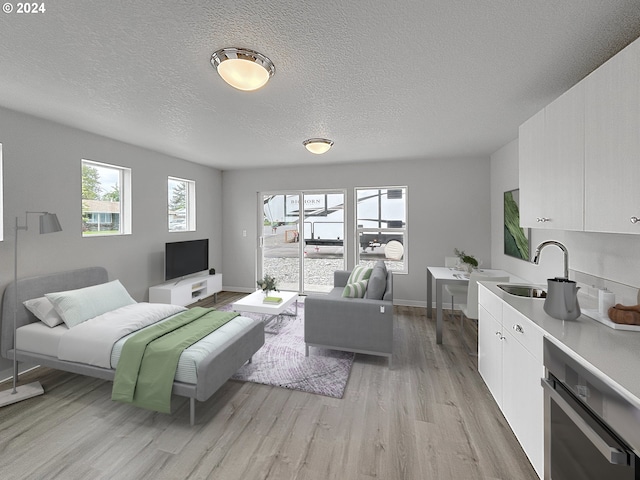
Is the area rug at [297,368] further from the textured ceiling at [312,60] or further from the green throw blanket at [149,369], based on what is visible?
the textured ceiling at [312,60]

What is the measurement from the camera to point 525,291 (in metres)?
2.33

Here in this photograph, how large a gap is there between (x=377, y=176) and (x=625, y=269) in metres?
3.59

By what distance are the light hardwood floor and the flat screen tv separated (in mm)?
Result: 1853

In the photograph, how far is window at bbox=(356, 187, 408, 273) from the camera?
5.04 meters

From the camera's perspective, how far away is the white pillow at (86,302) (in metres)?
2.57

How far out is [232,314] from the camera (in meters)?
2.99

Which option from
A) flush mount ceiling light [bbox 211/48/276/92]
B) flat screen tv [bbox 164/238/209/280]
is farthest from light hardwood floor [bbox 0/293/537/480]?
flush mount ceiling light [bbox 211/48/276/92]

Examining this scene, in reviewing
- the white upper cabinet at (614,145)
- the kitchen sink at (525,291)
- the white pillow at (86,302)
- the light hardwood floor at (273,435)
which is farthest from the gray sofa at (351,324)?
the white pillow at (86,302)

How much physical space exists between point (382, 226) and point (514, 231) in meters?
2.00

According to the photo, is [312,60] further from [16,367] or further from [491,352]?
[16,367]

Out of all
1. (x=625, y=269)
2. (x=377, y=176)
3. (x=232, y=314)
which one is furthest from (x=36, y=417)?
(x=377, y=176)

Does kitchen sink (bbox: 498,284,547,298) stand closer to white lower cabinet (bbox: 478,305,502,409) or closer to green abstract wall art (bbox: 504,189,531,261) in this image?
white lower cabinet (bbox: 478,305,502,409)

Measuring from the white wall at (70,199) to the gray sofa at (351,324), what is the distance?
8.76ft

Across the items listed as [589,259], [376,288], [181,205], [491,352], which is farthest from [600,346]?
[181,205]
